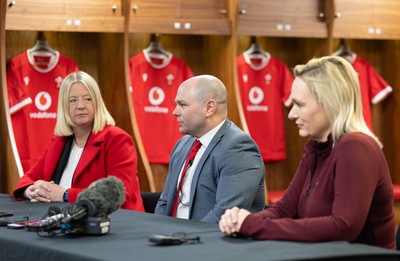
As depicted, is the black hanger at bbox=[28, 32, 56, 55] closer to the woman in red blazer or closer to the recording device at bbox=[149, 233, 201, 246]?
the woman in red blazer

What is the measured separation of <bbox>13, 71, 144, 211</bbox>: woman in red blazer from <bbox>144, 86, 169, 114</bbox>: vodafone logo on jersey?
258 centimetres

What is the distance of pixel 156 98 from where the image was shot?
724cm

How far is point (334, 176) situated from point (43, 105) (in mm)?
4446

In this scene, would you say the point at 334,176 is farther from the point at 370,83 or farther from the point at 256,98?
the point at 370,83

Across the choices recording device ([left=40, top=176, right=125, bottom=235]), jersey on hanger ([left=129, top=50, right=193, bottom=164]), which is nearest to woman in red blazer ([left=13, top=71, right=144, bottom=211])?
recording device ([left=40, top=176, right=125, bottom=235])

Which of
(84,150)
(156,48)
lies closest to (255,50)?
(156,48)

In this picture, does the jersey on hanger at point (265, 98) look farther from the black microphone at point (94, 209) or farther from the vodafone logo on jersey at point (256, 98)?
the black microphone at point (94, 209)

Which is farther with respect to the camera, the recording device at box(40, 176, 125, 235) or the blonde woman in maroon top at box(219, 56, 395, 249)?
the recording device at box(40, 176, 125, 235)

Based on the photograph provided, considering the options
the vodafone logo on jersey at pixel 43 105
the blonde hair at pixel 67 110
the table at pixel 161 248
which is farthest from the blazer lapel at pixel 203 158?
the vodafone logo on jersey at pixel 43 105

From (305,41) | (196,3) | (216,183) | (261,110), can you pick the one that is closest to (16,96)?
(196,3)

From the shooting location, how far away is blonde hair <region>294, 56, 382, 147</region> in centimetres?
276

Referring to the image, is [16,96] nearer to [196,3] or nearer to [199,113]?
[196,3]

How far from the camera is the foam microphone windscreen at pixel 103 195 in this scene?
273cm

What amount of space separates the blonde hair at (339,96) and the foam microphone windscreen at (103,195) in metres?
0.71
